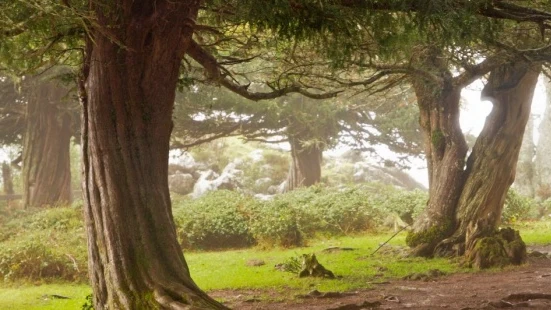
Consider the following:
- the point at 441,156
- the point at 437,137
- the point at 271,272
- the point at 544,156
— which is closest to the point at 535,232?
the point at 441,156

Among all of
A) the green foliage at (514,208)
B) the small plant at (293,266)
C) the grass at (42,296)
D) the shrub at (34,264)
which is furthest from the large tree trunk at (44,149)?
the green foliage at (514,208)

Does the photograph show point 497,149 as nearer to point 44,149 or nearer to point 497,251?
point 497,251

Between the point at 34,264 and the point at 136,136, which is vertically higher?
the point at 136,136

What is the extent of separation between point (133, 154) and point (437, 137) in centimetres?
798

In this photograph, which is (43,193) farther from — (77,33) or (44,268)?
(77,33)

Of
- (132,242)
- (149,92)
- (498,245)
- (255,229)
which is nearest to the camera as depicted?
(132,242)

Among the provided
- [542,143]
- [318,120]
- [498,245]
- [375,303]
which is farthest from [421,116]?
[542,143]

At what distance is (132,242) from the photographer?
19.9ft

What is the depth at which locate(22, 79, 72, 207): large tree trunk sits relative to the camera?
2033 cm

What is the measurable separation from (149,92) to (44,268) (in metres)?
6.17

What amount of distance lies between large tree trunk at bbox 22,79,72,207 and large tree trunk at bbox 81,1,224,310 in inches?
582

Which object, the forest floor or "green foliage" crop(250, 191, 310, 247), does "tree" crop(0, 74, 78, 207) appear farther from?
the forest floor

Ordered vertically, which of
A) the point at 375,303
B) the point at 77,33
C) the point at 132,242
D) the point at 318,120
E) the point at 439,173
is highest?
the point at 318,120

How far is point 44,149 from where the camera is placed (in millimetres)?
20719
